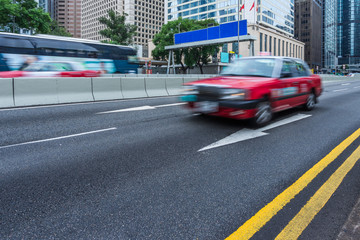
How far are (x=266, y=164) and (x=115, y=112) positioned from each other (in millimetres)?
5195

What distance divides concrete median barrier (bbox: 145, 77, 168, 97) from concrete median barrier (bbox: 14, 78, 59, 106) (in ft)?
13.7

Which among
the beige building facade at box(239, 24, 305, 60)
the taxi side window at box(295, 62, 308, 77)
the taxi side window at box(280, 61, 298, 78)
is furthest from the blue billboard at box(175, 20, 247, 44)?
the beige building facade at box(239, 24, 305, 60)

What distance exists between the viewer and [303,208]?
2.47 m

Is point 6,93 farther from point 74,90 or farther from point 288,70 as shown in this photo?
point 288,70

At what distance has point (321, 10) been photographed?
124500mm

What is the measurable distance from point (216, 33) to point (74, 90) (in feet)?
89.2

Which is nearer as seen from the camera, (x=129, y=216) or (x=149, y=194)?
(x=129, y=216)

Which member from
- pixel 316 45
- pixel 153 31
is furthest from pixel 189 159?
pixel 153 31

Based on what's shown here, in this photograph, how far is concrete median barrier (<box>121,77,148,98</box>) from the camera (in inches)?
452

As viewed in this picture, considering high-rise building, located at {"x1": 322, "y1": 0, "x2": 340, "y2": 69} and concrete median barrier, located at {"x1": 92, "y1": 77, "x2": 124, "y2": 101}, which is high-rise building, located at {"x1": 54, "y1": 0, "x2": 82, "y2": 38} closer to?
high-rise building, located at {"x1": 322, "y1": 0, "x2": 340, "y2": 69}

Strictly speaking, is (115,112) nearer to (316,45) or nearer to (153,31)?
(316,45)

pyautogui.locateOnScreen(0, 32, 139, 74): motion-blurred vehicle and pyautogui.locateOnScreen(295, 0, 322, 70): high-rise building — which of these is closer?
pyautogui.locateOnScreen(0, 32, 139, 74): motion-blurred vehicle

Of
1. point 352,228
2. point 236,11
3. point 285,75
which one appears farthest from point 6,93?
point 236,11

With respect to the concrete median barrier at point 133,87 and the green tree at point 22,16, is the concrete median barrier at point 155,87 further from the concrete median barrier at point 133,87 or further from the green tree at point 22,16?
the green tree at point 22,16
